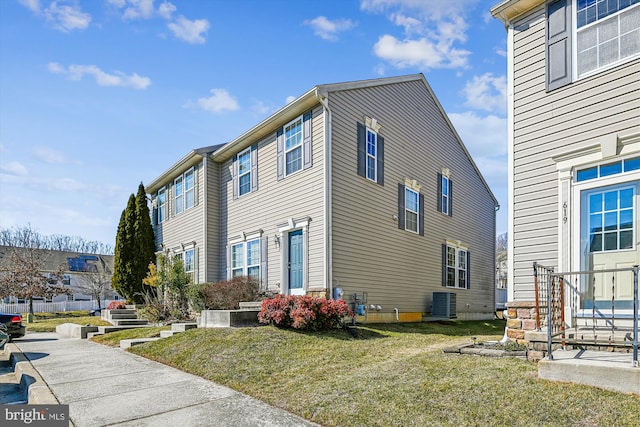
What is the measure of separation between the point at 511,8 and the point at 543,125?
2182mm

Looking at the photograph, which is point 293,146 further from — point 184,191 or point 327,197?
point 184,191

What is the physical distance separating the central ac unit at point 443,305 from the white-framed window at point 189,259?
9.01 metres

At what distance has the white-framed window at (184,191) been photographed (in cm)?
1732

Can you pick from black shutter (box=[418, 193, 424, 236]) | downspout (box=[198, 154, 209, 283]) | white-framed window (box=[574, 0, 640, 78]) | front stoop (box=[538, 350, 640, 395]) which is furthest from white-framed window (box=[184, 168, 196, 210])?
front stoop (box=[538, 350, 640, 395])

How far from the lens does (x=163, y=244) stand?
19938 millimetres

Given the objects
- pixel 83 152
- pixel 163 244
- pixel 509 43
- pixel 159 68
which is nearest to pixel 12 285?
pixel 163 244

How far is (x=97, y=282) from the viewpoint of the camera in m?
33.8

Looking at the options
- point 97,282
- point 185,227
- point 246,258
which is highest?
point 185,227

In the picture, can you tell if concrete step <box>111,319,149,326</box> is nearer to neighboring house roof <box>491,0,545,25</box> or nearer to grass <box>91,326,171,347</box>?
grass <box>91,326,171,347</box>

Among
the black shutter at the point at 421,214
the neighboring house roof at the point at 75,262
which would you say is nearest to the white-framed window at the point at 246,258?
the black shutter at the point at 421,214

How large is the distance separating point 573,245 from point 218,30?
28.2ft

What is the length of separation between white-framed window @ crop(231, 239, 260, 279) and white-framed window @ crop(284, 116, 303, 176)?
276 centimetres

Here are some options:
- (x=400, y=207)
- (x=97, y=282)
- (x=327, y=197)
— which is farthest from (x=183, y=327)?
(x=97, y=282)

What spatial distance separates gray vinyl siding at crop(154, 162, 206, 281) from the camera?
1626 centimetres
